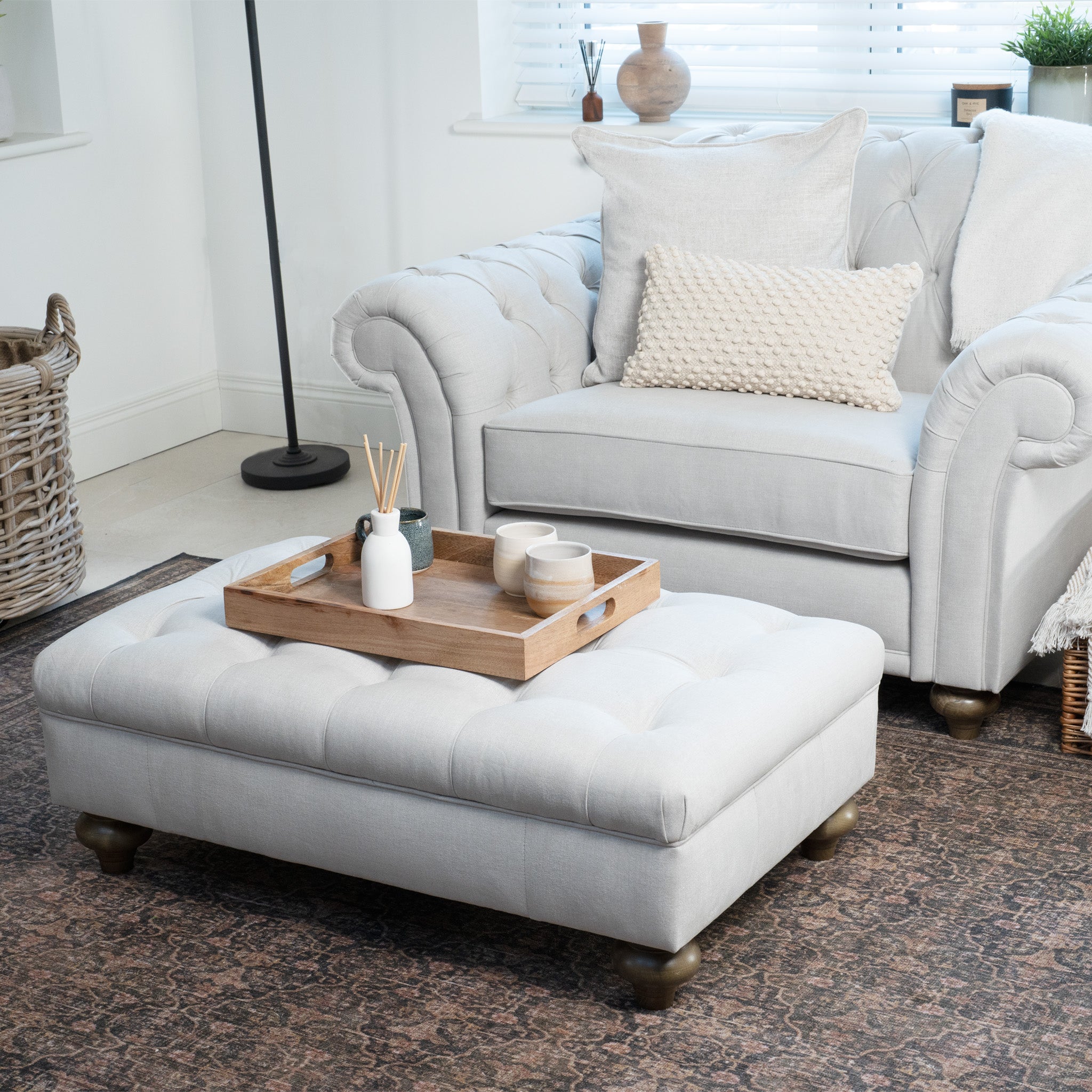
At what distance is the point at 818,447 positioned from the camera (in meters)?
2.35

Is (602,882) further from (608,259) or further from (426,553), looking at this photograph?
(608,259)

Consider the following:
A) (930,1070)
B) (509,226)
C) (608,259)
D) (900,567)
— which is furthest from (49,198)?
(930,1070)

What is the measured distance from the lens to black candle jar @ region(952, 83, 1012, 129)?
10.4ft

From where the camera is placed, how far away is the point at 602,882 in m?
1.57

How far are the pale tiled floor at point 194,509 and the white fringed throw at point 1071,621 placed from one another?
179 cm

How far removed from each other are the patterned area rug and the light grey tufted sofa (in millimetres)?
362

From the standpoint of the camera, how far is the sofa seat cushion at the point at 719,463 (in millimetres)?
2309

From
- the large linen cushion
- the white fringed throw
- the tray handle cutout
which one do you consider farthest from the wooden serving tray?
the large linen cushion

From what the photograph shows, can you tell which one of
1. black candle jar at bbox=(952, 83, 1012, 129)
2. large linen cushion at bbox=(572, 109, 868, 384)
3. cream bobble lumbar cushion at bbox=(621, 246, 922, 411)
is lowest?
cream bobble lumbar cushion at bbox=(621, 246, 922, 411)

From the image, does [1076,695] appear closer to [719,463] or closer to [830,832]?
[830,832]

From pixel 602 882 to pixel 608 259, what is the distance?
161cm

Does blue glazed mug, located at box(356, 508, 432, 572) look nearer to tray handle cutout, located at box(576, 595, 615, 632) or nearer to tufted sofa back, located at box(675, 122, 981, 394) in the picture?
tray handle cutout, located at box(576, 595, 615, 632)

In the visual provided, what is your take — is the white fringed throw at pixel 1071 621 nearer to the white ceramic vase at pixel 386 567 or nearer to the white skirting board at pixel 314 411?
the white ceramic vase at pixel 386 567

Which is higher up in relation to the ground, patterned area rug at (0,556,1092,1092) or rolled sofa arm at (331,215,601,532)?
rolled sofa arm at (331,215,601,532)
